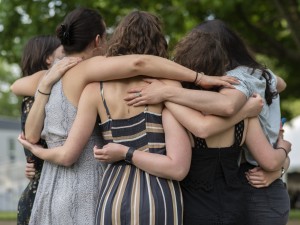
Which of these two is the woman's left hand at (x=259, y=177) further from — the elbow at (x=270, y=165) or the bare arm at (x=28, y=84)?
the bare arm at (x=28, y=84)

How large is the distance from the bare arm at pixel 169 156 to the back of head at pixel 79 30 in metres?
0.68

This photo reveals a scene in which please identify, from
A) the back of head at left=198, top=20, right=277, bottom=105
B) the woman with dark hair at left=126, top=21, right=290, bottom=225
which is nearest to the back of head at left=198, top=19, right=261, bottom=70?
A: the back of head at left=198, top=20, right=277, bottom=105

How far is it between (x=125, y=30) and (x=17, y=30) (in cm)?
855

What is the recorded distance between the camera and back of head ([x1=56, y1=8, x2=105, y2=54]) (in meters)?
3.55

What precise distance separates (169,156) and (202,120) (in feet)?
0.80

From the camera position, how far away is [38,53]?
4.22 metres

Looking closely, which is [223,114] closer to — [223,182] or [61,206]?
[223,182]

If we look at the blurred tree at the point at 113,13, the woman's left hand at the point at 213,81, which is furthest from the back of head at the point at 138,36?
the blurred tree at the point at 113,13

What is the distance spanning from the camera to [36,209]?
11.6ft

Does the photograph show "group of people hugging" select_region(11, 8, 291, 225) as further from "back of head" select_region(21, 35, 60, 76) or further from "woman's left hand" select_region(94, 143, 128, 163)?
"back of head" select_region(21, 35, 60, 76)

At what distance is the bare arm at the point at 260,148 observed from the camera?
337 centimetres

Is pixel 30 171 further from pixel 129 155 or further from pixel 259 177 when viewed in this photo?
pixel 259 177

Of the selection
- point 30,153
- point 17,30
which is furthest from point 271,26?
point 30,153

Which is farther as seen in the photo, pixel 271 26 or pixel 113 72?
pixel 271 26
